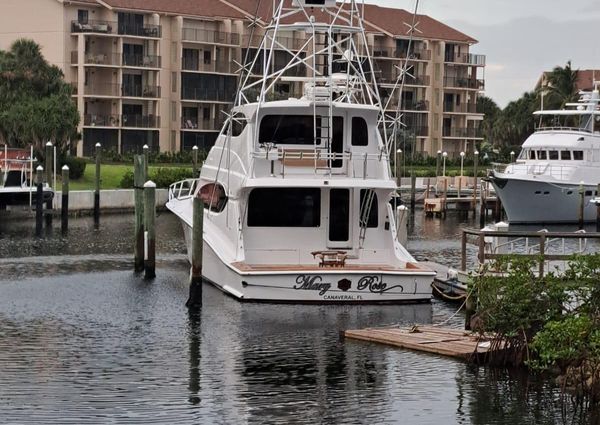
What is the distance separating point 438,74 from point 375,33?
8.22 metres

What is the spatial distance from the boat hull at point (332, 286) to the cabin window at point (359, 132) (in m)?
3.81

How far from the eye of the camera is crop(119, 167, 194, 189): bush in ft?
214

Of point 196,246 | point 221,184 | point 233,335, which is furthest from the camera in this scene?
point 221,184

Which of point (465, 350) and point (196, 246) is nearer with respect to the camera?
point (465, 350)

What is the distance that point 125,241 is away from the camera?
155 feet

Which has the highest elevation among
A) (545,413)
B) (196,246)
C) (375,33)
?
(375,33)

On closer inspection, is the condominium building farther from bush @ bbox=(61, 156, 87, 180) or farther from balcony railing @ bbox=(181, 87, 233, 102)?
bush @ bbox=(61, 156, 87, 180)

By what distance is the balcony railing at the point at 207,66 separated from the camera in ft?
307

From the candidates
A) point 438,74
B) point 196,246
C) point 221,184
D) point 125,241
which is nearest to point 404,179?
point 438,74

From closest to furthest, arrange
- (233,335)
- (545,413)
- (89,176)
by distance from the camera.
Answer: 1. (545,413)
2. (233,335)
3. (89,176)

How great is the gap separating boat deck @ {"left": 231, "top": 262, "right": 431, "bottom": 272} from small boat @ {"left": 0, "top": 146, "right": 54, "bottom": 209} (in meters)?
22.6

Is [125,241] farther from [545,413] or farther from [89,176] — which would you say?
[545,413]

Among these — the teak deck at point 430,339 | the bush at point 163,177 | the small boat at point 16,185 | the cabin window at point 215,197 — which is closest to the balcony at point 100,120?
the bush at point 163,177

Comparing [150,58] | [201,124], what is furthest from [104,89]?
[201,124]
